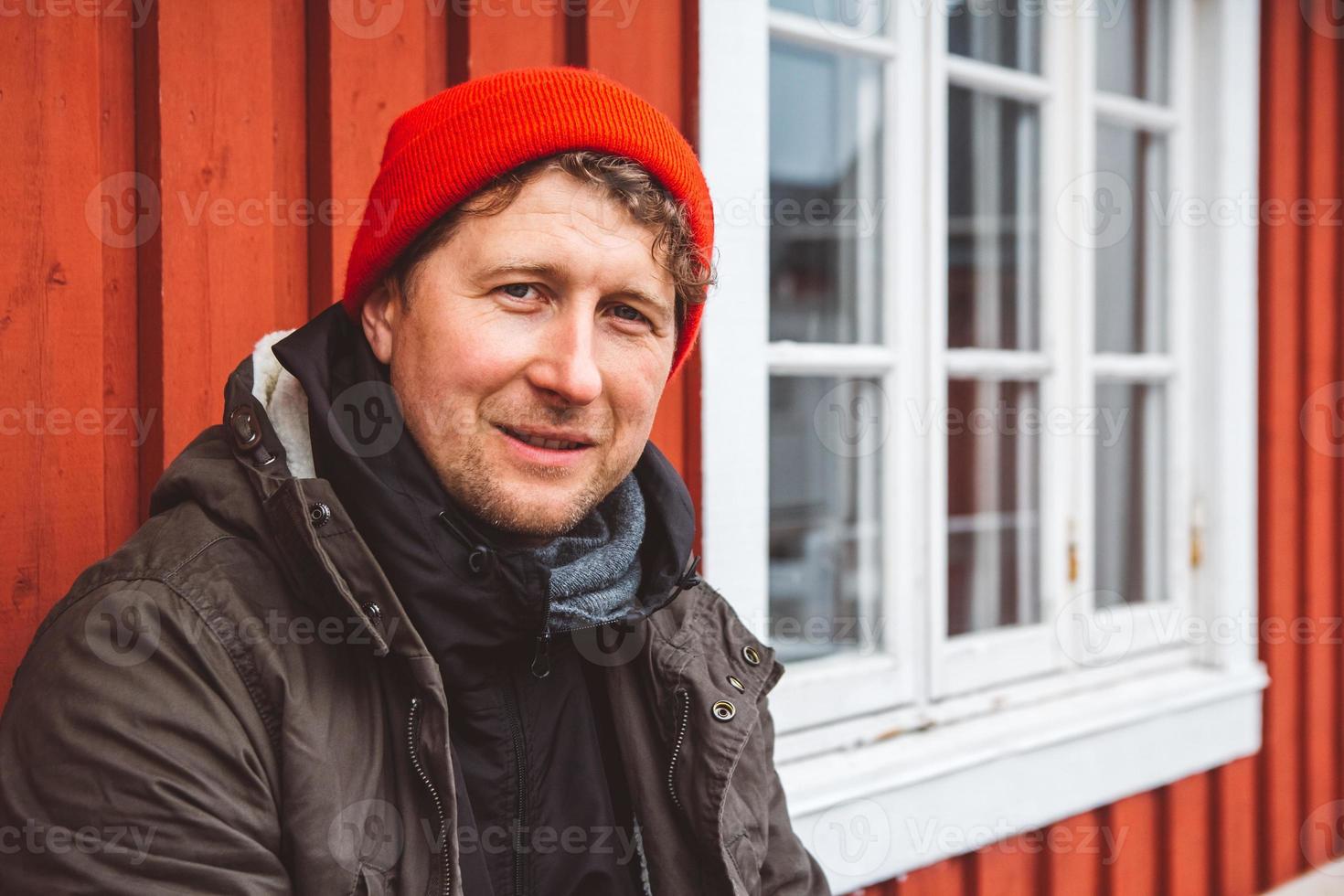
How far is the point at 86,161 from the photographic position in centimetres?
139

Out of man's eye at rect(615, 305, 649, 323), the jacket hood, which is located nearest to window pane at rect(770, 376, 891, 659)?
man's eye at rect(615, 305, 649, 323)

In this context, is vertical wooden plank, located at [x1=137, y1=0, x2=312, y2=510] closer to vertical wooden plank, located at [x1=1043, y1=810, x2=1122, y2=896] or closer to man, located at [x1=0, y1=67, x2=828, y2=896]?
man, located at [x1=0, y1=67, x2=828, y2=896]

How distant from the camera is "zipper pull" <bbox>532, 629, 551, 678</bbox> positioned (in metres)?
1.29

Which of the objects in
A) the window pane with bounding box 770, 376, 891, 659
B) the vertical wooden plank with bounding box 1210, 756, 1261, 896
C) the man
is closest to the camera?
the man

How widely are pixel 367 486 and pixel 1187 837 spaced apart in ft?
8.66

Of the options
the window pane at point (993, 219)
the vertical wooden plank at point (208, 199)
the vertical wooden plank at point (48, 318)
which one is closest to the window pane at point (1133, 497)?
the window pane at point (993, 219)

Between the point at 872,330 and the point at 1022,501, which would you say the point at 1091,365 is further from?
the point at 872,330

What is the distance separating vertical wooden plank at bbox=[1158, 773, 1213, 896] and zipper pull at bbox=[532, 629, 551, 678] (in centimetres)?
213

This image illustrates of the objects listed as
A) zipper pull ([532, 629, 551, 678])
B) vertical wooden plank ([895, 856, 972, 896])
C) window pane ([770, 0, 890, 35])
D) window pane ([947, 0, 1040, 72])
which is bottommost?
vertical wooden plank ([895, 856, 972, 896])

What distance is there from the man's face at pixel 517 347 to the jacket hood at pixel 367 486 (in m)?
0.04

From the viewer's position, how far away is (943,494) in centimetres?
230

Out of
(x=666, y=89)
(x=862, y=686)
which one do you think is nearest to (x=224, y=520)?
(x=666, y=89)

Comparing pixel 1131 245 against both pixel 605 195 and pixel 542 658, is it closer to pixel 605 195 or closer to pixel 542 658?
pixel 605 195

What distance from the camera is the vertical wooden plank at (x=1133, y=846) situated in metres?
2.62
